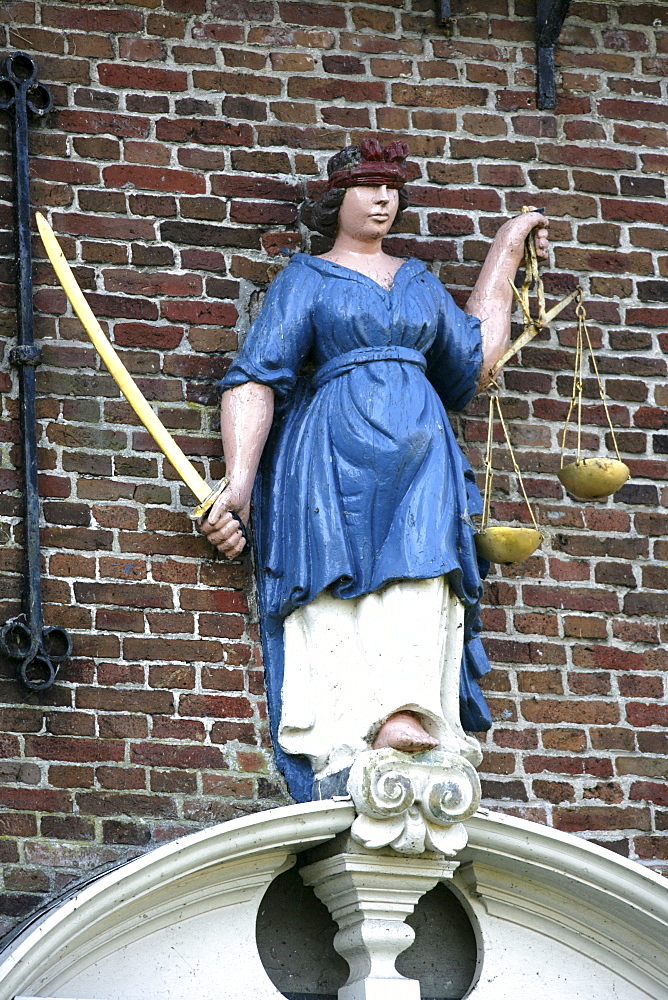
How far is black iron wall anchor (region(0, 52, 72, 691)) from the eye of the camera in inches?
187

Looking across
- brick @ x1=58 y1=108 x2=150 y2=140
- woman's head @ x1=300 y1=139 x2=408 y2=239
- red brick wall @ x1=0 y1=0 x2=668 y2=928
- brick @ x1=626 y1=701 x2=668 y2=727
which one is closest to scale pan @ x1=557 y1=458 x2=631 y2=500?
red brick wall @ x1=0 y1=0 x2=668 y2=928

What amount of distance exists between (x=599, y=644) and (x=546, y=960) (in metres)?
0.89

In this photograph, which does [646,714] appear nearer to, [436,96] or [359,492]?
[359,492]

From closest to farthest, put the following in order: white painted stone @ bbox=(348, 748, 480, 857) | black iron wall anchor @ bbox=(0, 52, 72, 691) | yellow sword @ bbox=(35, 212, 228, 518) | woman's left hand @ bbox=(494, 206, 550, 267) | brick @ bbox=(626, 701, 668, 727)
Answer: white painted stone @ bbox=(348, 748, 480, 857) < black iron wall anchor @ bbox=(0, 52, 72, 691) < yellow sword @ bbox=(35, 212, 228, 518) < brick @ bbox=(626, 701, 668, 727) < woman's left hand @ bbox=(494, 206, 550, 267)

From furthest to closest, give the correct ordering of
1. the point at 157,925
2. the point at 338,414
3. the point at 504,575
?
the point at 504,575 → the point at 338,414 → the point at 157,925

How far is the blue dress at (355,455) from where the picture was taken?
15.7 ft

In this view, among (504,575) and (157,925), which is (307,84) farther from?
(157,925)

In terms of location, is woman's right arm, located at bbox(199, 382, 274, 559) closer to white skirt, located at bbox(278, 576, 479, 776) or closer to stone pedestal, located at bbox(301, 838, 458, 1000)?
white skirt, located at bbox(278, 576, 479, 776)

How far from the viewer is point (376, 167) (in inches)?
200

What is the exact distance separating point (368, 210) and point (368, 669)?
4.19ft

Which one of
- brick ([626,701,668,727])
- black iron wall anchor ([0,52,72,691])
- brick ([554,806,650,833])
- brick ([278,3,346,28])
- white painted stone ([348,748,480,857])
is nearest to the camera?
white painted stone ([348,748,480,857])

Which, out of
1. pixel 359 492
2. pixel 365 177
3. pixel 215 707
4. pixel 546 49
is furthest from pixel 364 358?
pixel 546 49

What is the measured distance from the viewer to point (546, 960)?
4824mm

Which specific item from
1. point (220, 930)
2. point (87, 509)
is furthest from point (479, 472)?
point (220, 930)
